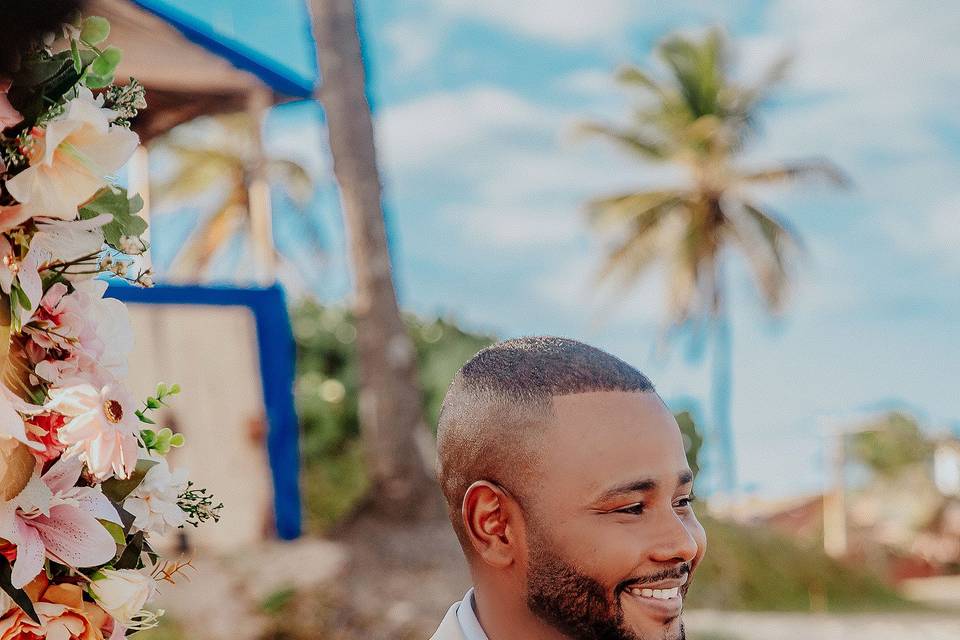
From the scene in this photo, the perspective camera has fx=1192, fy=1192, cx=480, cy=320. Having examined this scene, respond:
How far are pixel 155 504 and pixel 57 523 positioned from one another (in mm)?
259

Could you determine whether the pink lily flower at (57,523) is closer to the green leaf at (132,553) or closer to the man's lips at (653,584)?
the green leaf at (132,553)

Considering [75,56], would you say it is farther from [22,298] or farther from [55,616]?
[55,616]

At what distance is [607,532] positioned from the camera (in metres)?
2.34

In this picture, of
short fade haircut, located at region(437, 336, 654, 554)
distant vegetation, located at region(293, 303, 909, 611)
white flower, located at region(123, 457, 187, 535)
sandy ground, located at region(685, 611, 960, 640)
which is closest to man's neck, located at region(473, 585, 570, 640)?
short fade haircut, located at region(437, 336, 654, 554)

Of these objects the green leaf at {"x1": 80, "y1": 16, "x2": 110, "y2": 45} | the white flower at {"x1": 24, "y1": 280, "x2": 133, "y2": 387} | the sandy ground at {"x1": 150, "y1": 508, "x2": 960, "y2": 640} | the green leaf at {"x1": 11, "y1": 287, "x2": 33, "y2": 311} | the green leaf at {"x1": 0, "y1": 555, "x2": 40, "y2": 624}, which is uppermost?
the green leaf at {"x1": 80, "y1": 16, "x2": 110, "y2": 45}

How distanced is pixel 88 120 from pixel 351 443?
1148 cm

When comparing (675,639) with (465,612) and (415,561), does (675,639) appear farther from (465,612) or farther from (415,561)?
(415,561)

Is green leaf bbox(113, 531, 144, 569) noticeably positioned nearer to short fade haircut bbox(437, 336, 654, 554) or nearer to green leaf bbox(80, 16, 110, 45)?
short fade haircut bbox(437, 336, 654, 554)

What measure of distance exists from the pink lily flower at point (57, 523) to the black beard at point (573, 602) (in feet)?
2.70

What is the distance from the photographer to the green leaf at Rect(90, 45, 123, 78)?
220cm

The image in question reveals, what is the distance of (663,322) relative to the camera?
91.7 ft

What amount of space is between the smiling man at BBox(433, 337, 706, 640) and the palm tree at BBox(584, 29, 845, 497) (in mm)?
24715

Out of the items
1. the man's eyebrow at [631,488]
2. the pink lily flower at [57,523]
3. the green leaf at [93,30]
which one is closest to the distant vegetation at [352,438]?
the man's eyebrow at [631,488]

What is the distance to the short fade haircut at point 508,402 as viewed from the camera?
95.4 inches
